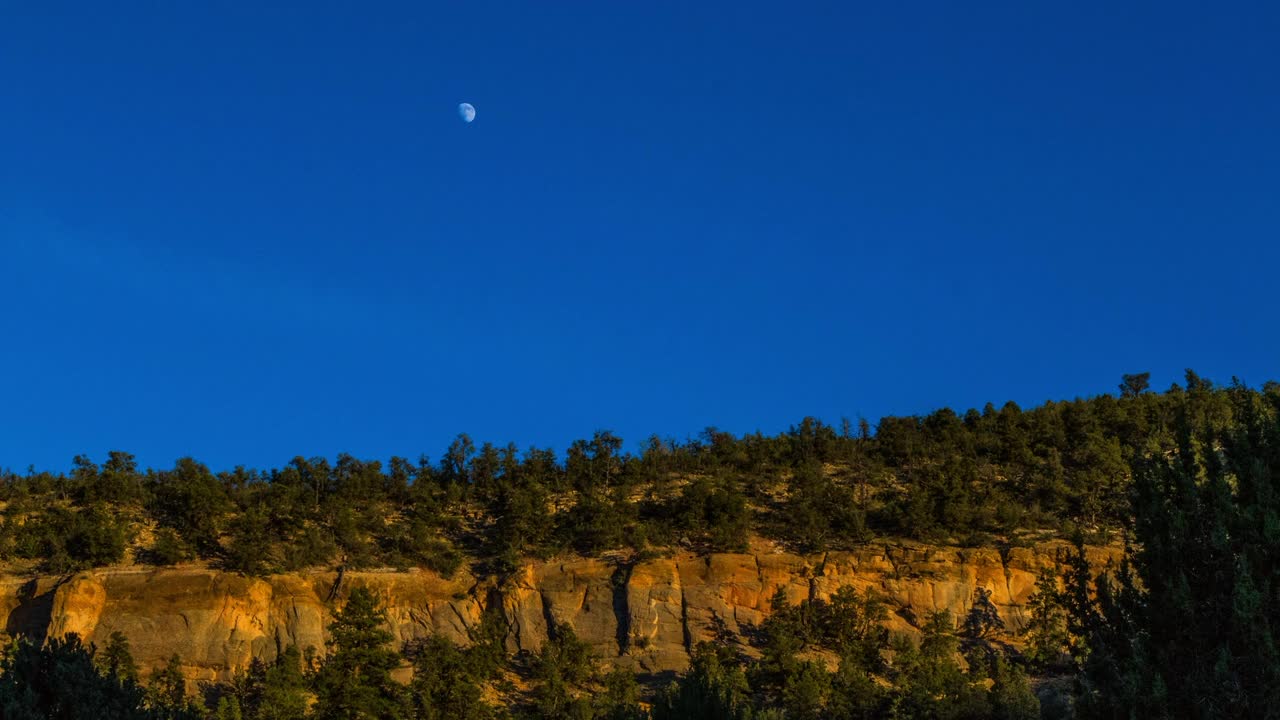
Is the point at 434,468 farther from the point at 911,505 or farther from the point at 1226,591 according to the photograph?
the point at 1226,591

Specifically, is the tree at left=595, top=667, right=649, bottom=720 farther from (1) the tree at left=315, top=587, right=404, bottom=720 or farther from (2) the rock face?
(1) the tree at left=315, top=587, right=404, bottom=720

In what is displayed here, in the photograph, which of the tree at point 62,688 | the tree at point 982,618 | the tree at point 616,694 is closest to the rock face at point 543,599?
the tree at point 982,618

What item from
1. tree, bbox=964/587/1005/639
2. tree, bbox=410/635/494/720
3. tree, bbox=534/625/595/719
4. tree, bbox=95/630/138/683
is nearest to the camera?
tree, bbox=410/635/494/720

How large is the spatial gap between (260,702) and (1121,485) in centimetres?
3455

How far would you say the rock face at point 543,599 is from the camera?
123 feet

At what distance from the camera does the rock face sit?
37344 millimetres

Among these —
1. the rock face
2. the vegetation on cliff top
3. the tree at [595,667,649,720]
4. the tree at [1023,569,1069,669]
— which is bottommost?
the tree at [595,667,649,720]

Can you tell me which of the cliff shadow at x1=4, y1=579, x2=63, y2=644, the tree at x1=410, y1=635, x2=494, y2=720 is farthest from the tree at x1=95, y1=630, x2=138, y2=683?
the tree at x1=410, y1=635, x2=494, y2=720

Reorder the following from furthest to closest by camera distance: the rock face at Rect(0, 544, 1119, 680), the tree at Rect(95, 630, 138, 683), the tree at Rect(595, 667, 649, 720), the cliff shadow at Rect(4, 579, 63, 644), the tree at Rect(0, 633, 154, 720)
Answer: the rock face at Rect(0, 544, 1119, 680)
the cliff shadow at Rect(4, 579, 63, 644)
the tree at Rect(95, 630, 138, 683)
the tree at Rect(595, 667, 649, 720)
the tree at Rect(0, 633, 154, 720)

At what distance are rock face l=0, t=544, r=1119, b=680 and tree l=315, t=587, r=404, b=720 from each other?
10.5ft

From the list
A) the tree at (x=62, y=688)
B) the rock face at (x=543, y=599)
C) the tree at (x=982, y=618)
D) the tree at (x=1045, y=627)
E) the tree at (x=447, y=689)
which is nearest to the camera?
the tree at (x=62, y=688)

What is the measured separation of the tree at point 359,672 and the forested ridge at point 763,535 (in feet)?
0.31

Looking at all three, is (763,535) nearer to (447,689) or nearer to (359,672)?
(447,689)

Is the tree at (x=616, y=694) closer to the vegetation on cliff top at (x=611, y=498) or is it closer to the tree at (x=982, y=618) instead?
the vegetation on cliff top at (x=611, y=498)
